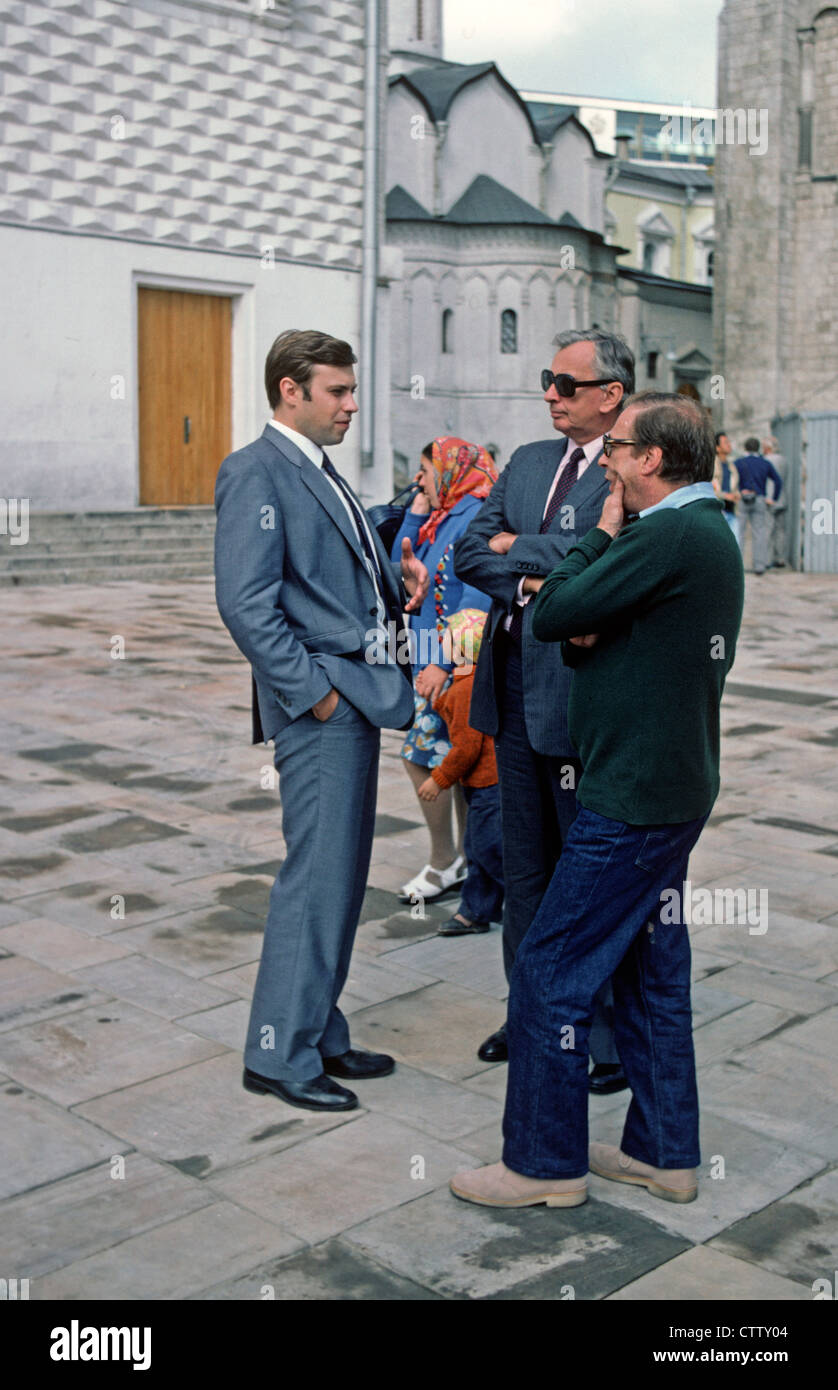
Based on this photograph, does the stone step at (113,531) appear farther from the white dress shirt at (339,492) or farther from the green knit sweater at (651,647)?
the green knit sweater at (651,647)

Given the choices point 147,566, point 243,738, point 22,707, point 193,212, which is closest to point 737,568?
point 243,738

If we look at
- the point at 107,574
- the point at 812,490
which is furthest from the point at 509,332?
the point at 107,574

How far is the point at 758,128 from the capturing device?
36.7m

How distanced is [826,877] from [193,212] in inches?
603

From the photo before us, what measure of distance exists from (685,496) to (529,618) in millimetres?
785

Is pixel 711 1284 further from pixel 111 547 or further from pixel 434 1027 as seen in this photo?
pixel 111 547

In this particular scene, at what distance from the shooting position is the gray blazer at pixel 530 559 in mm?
3865

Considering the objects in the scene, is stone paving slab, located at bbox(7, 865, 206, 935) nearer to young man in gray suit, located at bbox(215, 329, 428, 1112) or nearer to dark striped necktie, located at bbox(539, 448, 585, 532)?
young man in gray suit, located at bbox(215, 329, 428, 1112)

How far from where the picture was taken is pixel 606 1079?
411cm

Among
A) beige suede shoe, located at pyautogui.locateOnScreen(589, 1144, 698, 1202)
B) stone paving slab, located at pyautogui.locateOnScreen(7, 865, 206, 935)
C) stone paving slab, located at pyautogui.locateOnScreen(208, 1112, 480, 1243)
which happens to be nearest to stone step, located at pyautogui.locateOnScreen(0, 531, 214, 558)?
stone paving slab, located at pyautogui.locateOnScreen(7, 865, 206, 935)

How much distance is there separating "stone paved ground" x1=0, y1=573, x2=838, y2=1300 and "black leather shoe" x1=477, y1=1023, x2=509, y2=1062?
100 millimetres

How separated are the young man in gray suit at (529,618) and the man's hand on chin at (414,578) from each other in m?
0.79

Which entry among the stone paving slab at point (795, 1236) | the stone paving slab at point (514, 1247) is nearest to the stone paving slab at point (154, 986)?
the stone paving slab at point (514, 1247)

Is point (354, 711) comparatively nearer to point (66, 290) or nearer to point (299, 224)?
point (66, 290)
